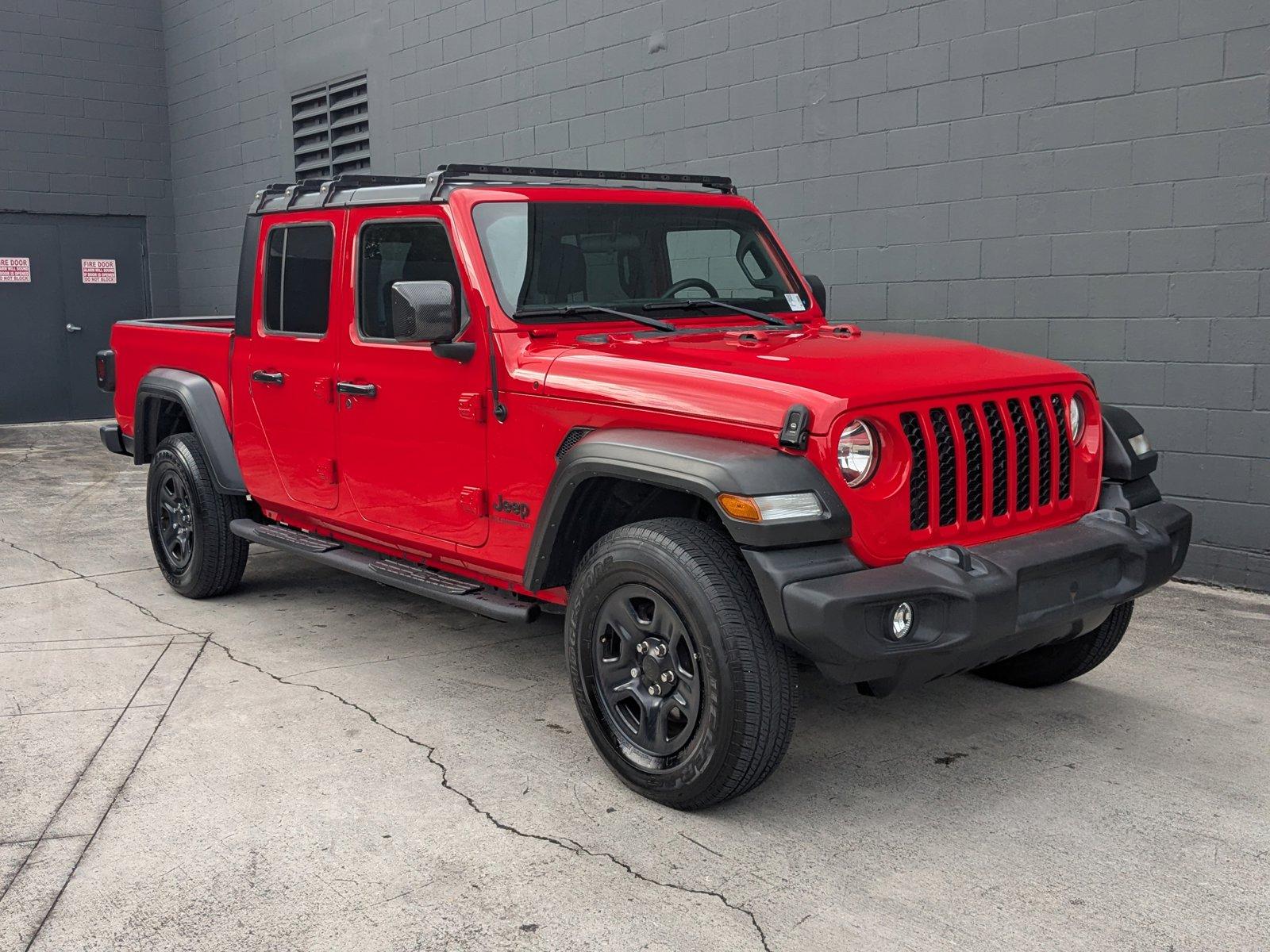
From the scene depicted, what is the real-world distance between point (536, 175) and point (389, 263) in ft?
2.21

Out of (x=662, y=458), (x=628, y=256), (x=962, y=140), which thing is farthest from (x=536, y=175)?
(x=962, y=140)

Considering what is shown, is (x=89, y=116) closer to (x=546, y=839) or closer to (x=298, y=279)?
(x=298, y=279)

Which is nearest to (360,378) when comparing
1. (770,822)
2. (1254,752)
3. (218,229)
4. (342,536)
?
(342,536)

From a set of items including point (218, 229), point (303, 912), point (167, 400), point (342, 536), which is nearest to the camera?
point (303, 912)

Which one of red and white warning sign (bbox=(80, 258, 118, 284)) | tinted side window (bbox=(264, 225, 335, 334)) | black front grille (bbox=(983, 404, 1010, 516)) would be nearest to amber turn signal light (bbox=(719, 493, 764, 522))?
black front grille (bbox=(983, 404, 1010, 516))

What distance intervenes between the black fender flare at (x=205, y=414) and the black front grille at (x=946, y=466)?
3.47m

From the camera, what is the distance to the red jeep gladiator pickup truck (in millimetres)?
3412

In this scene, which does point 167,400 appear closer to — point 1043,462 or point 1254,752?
point 1043,462

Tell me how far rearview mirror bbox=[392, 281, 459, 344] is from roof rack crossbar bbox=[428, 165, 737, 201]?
0.53 metres

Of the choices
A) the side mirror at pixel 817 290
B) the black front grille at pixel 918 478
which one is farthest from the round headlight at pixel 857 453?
the side mirror at pixel 817 290

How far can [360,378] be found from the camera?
495cm

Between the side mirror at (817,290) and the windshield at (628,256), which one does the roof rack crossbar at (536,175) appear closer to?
the windshield at (628,256)

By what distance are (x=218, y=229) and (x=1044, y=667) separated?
38.9 feet

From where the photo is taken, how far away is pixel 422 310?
419 centimetres
